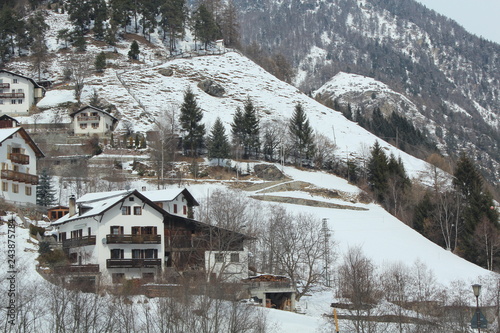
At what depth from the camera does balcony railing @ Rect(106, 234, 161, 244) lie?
58625mm

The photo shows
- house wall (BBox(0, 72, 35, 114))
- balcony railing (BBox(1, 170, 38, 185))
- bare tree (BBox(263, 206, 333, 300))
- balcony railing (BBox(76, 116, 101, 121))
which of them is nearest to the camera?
bare tree (BBox(263, 206, 333, 300))

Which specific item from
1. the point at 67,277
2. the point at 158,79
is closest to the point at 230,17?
the point at 158,79

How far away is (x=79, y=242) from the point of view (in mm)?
59438

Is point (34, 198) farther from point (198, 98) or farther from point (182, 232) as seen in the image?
point (198, 98)

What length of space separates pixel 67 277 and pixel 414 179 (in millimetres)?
69931

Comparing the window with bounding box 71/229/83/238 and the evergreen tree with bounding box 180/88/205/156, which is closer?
the window with bounding box 71/229/83/238

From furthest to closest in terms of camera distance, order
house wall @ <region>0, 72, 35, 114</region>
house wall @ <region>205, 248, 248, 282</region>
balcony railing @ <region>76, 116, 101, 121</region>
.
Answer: house wall @ <region>0, 72, 35, 114</region>
balcony railing @ <region>76, 116, 101, 121</region>
house wall @ <region>205, 248, 248, 282</region>

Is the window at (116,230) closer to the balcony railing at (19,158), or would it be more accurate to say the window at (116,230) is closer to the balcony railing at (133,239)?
the balcony railing at (133,239)

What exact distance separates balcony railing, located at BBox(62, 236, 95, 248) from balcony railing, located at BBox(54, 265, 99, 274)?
4.47 m

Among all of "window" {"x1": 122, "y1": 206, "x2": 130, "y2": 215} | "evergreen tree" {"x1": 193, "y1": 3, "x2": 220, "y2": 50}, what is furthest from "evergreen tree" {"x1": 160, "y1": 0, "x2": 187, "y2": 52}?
"window" {"x1": 122, "y1": 206, "x2": 130, "y2": 215}

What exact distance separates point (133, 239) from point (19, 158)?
18294 millimetres

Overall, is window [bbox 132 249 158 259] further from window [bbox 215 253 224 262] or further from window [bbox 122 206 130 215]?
window [bbox 215 253 224 262]

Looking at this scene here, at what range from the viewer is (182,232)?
62.3 meters

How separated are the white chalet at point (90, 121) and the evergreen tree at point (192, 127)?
478 inches
